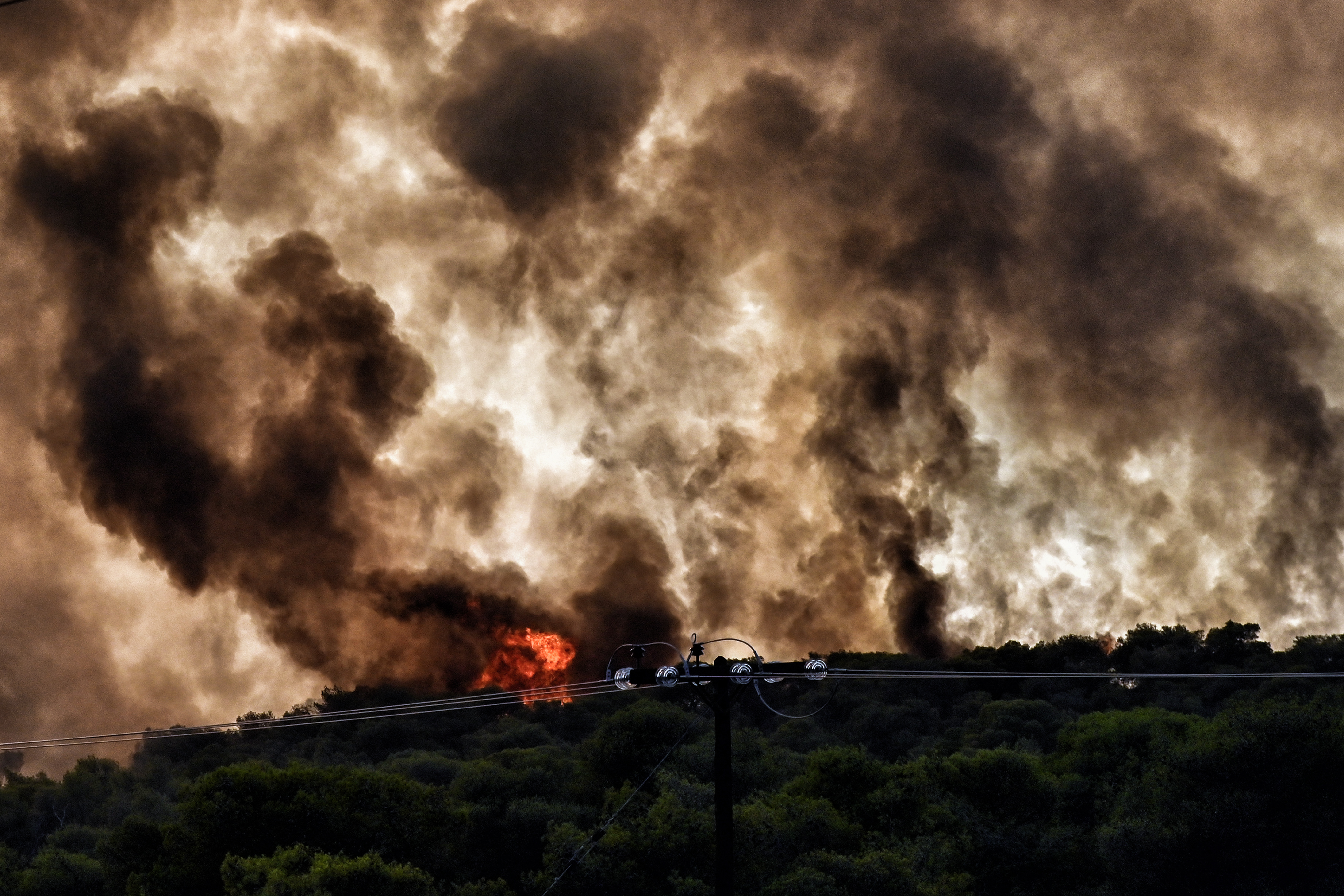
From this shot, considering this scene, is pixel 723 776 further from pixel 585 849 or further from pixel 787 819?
pixel 787 819

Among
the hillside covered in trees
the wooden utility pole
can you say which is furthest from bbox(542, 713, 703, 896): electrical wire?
the wooden utility pole

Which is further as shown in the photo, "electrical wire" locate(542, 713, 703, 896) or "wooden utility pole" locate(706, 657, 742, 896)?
"electrical wire" locate(542, 713, 703, 896)

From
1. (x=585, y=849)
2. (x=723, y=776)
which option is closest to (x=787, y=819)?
(x=585, y=849)

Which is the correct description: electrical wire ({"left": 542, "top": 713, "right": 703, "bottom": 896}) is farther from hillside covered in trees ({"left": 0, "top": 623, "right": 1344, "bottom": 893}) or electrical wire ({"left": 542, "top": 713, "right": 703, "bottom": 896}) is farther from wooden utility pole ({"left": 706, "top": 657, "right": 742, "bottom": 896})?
wooden utility pole ({"left": 706, "top": 657, "right": 742, "bottom": 896})

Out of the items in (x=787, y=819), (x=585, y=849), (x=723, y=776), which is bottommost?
(x=723, y=776)

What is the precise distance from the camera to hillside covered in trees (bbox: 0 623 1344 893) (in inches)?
2154

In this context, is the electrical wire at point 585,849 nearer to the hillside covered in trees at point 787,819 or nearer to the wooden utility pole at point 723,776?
the hillside covered in trees at point 787,819

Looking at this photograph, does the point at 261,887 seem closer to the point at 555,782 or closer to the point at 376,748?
the point at 555,782

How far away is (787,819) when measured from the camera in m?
58.4

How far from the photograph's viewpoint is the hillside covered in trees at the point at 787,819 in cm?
5472

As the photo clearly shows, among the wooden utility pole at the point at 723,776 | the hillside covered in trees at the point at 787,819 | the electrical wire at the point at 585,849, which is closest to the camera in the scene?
the wooden utility pole at the point at 723,776

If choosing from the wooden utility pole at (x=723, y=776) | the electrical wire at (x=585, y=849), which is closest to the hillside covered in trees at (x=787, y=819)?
the electrical wire at (x=585, y=849)

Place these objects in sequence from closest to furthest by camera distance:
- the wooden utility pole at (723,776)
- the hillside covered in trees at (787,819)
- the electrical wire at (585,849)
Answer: the wooden utility pole at (723,776)
the electrical wire at (585,849)
the hillside covered in trees at (787,819)

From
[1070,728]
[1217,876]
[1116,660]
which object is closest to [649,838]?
[1217,876]
